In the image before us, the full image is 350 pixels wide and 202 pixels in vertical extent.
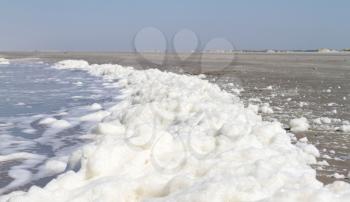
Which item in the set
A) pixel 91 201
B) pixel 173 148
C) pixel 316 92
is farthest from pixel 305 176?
pixel 316 92

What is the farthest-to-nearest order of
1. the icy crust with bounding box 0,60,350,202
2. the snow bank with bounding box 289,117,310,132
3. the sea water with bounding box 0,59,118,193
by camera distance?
the snow bank with bounding box 289,117,310,132
the sea water with bounding box 0,59,118,193
the icy crust with bounding box 0,60,350,202

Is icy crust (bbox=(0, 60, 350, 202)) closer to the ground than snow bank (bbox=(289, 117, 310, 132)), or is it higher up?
higher up

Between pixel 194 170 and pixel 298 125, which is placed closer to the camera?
pixel 194 170

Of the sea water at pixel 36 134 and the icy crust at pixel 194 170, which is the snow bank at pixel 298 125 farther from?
the sea water at pixel 36 134

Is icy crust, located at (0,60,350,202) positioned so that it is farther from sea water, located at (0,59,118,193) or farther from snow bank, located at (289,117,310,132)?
snow bank, located at (289,117,310,132)

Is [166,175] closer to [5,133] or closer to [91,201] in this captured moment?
[91,201]

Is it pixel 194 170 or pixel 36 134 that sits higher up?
pixel 194 170

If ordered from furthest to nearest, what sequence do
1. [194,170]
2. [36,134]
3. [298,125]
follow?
[298,125], [36,134], [194,170]

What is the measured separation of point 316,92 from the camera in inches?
504

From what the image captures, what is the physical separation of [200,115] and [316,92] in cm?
783

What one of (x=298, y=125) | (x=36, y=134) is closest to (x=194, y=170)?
(x=36, y=134)

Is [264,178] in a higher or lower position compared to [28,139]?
higher

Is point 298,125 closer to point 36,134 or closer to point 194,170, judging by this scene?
point 194,170

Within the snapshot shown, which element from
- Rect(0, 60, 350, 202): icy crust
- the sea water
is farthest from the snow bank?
the sea water
